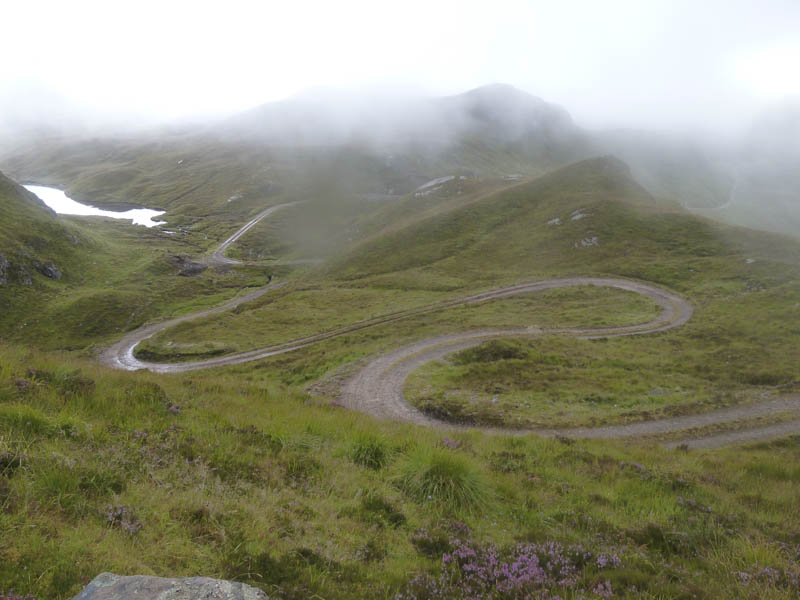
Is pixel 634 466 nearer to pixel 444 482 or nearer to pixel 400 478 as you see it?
pixel 444 482

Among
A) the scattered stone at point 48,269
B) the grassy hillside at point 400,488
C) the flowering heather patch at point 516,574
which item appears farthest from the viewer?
the scattered stone at point 48,269

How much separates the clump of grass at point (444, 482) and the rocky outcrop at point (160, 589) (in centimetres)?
445

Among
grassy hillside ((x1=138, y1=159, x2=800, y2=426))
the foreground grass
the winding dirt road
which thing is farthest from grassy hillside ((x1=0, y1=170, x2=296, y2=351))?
the foreground grass

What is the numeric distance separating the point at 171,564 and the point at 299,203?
193788mm

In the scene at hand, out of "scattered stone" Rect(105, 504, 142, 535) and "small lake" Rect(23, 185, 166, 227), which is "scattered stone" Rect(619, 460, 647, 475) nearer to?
"scattered stone" Rect(105, 504, 142, 535)

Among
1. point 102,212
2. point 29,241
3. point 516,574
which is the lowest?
point 516,574

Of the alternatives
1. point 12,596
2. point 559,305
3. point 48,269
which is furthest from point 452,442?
point 48,269

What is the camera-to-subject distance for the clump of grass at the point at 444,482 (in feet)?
Answer: 24.1

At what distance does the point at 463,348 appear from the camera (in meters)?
31.3

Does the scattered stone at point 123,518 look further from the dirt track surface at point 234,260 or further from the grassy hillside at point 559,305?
the dirt track surface at point 234,260

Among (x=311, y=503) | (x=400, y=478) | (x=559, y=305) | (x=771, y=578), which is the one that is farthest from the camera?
(x=559, y=305)

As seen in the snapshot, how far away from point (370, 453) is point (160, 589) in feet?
19.3

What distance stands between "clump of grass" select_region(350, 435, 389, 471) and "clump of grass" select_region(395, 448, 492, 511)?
0.79m

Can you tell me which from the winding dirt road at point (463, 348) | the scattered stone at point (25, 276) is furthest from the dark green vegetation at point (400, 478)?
the scattered stone at point (25, 276)
